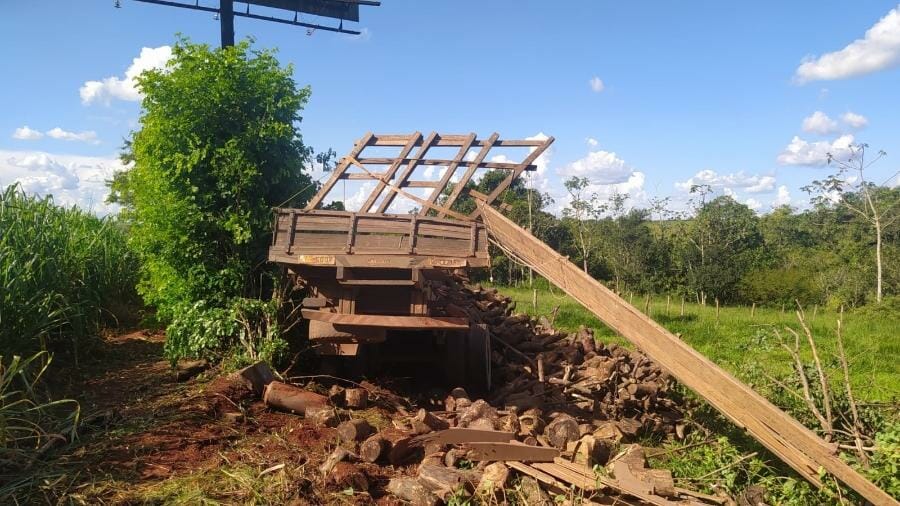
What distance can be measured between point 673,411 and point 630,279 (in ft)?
90.7

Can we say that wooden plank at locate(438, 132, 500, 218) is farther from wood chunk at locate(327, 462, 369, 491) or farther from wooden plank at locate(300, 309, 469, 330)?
wood chunk at locate(327, 462, 369, 491)

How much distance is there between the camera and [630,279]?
33562 millimetres

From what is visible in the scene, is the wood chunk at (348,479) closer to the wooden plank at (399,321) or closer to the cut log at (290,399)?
the cut log at (290,399)

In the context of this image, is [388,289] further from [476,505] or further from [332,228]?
[476,505]

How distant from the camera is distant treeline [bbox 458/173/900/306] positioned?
94.2 feet

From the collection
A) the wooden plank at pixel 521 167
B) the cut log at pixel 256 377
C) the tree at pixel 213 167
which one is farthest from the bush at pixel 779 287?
the cut log at pixel 256 377

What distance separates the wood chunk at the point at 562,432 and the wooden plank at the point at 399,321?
3.99 feet

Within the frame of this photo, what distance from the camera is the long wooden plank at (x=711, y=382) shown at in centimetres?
405

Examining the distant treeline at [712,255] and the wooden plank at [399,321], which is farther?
the distant treeline at [712,255]

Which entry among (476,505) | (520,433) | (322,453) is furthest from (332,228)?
(476,505)

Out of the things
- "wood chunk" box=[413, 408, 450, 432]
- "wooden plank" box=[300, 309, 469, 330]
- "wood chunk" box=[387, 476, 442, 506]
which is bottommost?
"wood chunk" box=[387, 476, 442, 506]

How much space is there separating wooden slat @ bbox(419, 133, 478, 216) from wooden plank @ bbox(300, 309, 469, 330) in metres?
1.41

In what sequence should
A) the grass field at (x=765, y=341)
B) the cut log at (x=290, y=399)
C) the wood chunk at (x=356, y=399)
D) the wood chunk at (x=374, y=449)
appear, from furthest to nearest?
the grass field at (x=765, y=341), the wood chunk at (x=356, y=399), the cut log at (x=290, y=399), the wood chunk at (x=374, y=449)

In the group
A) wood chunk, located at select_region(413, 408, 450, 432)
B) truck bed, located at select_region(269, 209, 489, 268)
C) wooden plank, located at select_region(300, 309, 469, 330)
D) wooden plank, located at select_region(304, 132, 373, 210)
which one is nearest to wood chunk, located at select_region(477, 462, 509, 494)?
wood chunk, located at select_region(413, 408, 450, 432)
